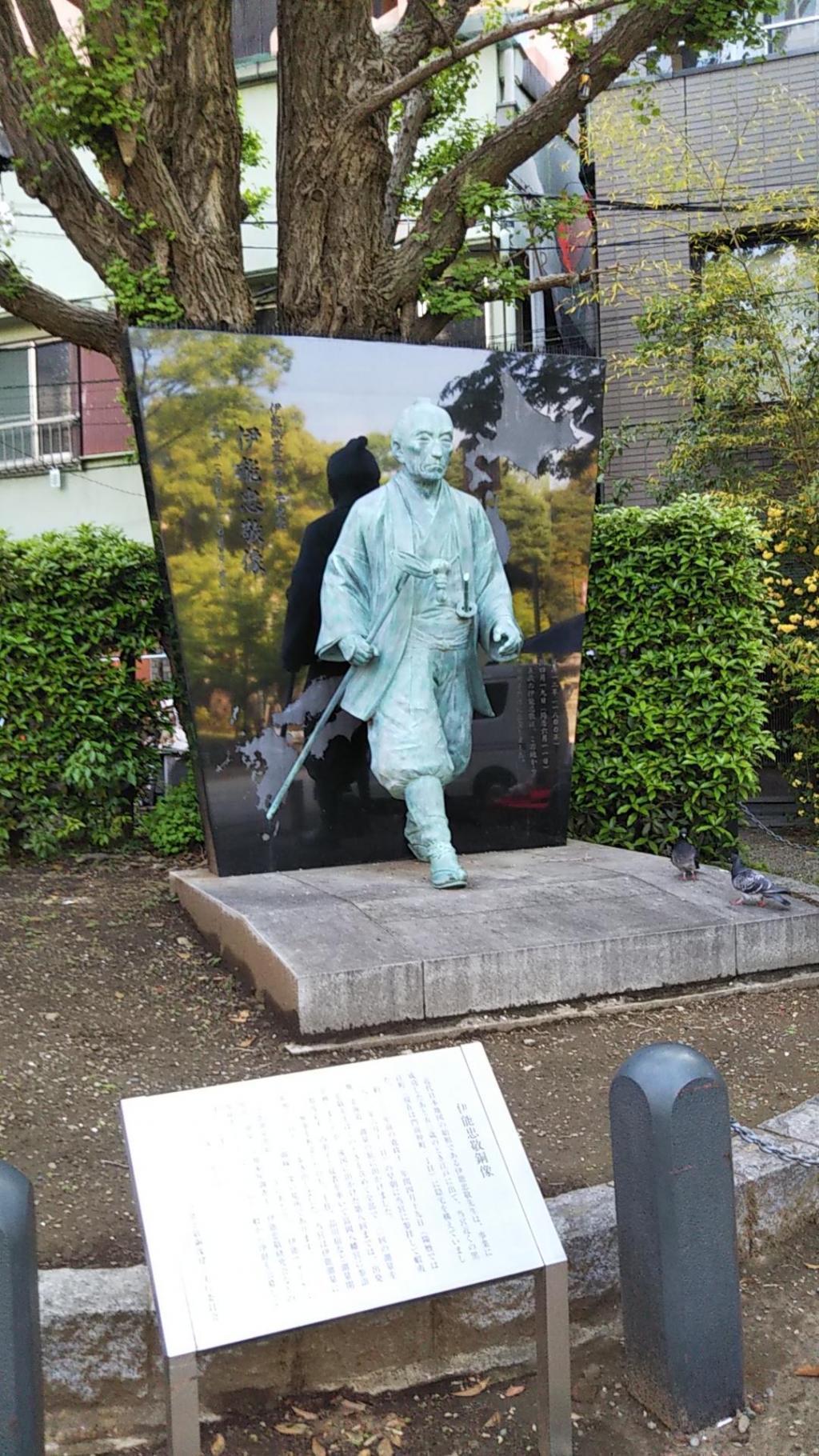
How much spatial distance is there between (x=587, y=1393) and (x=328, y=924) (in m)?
2.60

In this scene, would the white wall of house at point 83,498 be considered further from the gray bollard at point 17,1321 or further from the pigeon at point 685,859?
the gray bollard at point 17,1321

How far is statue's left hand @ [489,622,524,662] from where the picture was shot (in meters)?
6.55

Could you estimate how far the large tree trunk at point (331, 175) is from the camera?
7.41 meters

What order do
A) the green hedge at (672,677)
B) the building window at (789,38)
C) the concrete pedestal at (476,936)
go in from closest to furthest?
1. the concrete pedestal at (476,936)
2. the green hedge at (672,677)
3. the building window at (789,38)

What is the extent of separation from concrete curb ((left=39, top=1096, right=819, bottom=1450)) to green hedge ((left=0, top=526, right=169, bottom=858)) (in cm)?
509

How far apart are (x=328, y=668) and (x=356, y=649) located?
0.72m

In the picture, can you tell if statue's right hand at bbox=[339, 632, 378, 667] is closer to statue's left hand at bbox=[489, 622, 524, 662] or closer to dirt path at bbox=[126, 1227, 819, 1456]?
statue's left hand at bbox=[489, 622, 524, 662]

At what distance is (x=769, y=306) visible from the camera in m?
11.6

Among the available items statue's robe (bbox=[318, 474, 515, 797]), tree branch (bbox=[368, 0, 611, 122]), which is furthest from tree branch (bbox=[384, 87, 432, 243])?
statue's robe (bbox=[318, 474, 515, 797])

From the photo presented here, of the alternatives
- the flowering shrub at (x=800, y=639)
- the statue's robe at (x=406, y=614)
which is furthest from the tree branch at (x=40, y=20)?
the flowering shrub at (x=800, y=639)

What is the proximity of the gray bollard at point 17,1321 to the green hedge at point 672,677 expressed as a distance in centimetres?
622

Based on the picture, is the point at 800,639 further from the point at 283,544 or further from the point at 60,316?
the point at 60,316

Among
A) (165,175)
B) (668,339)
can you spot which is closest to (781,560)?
(668,339)

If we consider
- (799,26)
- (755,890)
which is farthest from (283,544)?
(799,26)
